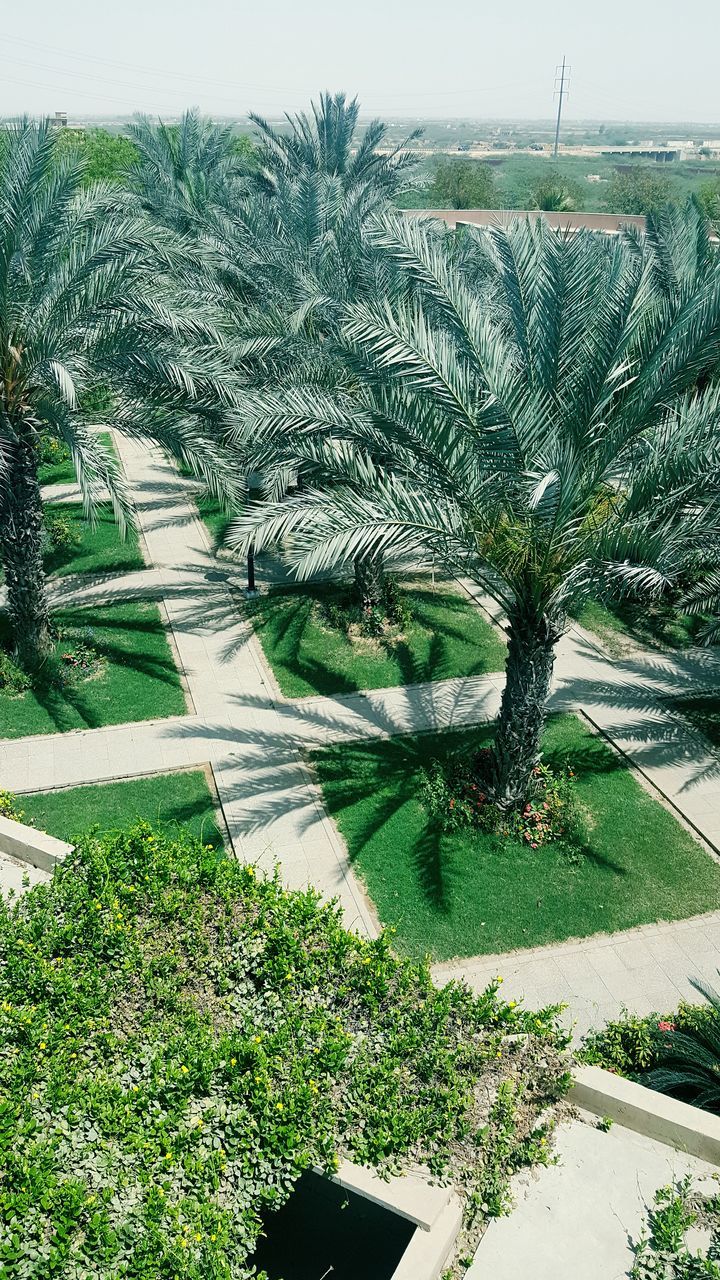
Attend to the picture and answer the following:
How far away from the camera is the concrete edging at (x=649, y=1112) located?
5.27m

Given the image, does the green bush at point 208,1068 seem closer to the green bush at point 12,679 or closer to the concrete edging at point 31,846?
the concrete edging at point 31,846

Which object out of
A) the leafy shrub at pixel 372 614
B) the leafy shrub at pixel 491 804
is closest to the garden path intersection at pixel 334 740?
the leafy shrub at pixel 491 804

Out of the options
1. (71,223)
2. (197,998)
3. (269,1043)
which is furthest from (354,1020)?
(71,223)

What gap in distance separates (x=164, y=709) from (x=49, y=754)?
4.59ft

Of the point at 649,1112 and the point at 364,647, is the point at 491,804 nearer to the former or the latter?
the point at 364,647

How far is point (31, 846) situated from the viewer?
7.38 metres

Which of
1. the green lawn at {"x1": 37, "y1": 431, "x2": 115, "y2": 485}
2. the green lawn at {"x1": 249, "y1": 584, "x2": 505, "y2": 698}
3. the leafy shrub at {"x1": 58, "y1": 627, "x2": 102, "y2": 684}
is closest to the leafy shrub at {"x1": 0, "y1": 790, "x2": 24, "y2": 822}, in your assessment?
the leafy shrub at {"x1": 58, "y1": 627, "x2": 102, "y2": 684}

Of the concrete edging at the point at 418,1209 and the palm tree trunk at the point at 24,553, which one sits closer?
the concrete edging at the point at 418,1209

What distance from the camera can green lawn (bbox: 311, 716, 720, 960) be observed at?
25.8 feet

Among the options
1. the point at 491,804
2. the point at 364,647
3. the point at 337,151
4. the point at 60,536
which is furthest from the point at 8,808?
the point at 337,151

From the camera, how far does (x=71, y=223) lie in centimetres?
1030

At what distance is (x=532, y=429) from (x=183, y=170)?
753 inches

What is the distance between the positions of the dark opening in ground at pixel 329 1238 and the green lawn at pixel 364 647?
601 cm

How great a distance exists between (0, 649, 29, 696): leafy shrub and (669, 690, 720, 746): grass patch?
7.66 meters
